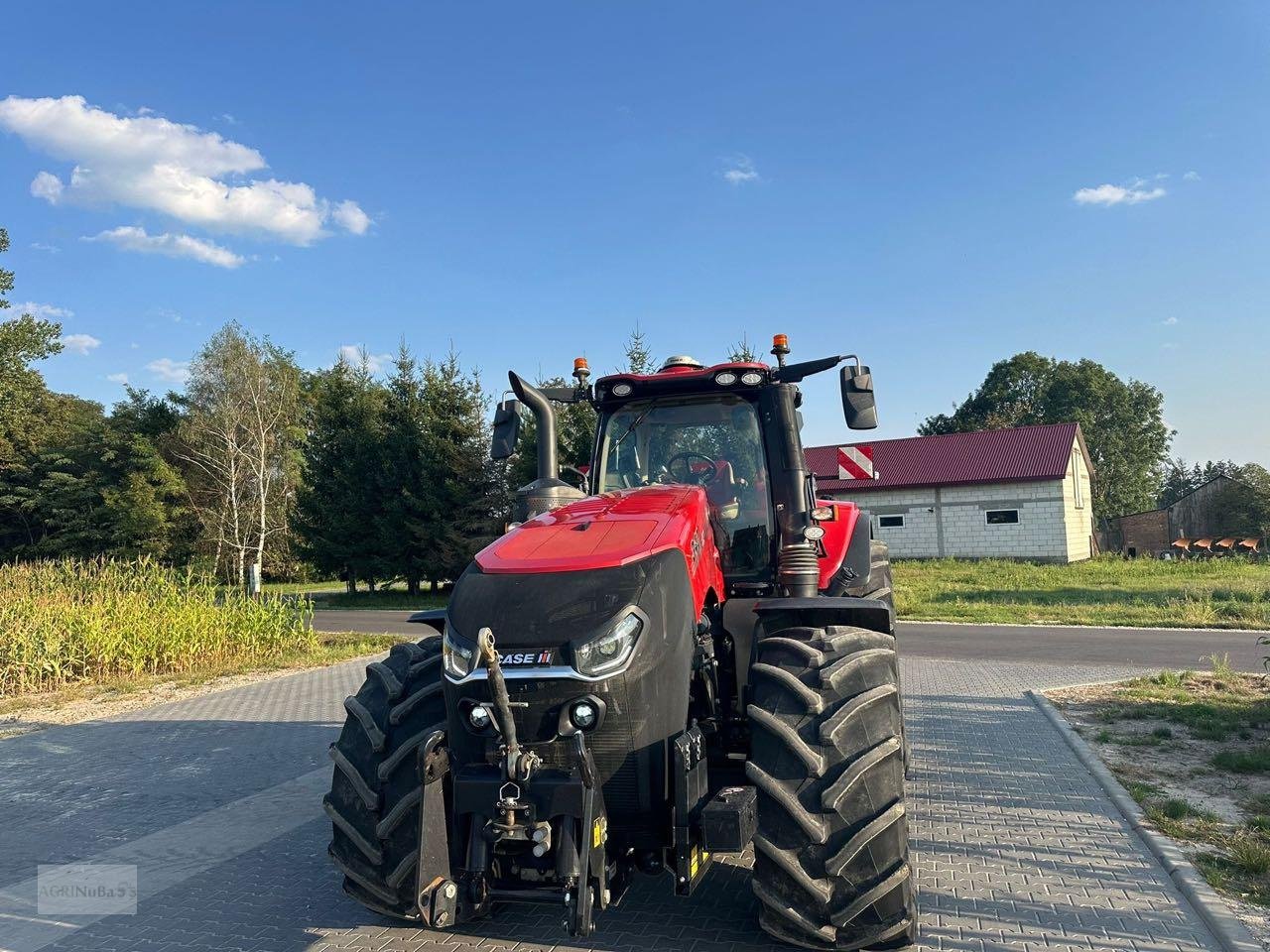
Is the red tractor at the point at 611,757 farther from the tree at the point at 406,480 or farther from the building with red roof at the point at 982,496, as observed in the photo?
the building with red roof at the point at 982,496

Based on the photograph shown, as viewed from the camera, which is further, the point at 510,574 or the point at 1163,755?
the point at 1163,755

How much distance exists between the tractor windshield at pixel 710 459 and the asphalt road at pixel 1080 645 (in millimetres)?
8121

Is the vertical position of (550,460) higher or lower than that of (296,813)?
higher

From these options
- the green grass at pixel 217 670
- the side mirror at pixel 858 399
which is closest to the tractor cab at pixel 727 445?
the side mirror at pixel 858 399

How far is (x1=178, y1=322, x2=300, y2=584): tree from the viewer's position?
3753cm

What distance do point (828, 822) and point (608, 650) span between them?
40.7 inches

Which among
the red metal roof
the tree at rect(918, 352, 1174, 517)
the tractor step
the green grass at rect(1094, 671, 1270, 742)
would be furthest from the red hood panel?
the tree at rect(918, 352, 1174, 517)

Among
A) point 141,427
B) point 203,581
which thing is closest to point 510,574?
point 203,581

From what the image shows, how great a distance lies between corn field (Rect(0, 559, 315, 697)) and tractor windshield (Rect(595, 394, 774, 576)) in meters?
9.73

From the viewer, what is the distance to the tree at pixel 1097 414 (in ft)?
179

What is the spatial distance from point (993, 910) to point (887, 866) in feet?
3.73

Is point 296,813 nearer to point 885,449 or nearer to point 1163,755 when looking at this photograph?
point 1163,755

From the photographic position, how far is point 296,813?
5.83 m

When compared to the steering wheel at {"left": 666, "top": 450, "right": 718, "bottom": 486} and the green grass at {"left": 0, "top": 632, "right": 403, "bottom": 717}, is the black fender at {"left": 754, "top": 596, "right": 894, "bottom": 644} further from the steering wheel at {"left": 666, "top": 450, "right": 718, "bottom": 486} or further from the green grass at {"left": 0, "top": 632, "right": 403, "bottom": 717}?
the green grass at {"left": 0, "top": 632, "right": 403, "bottom": 717}
